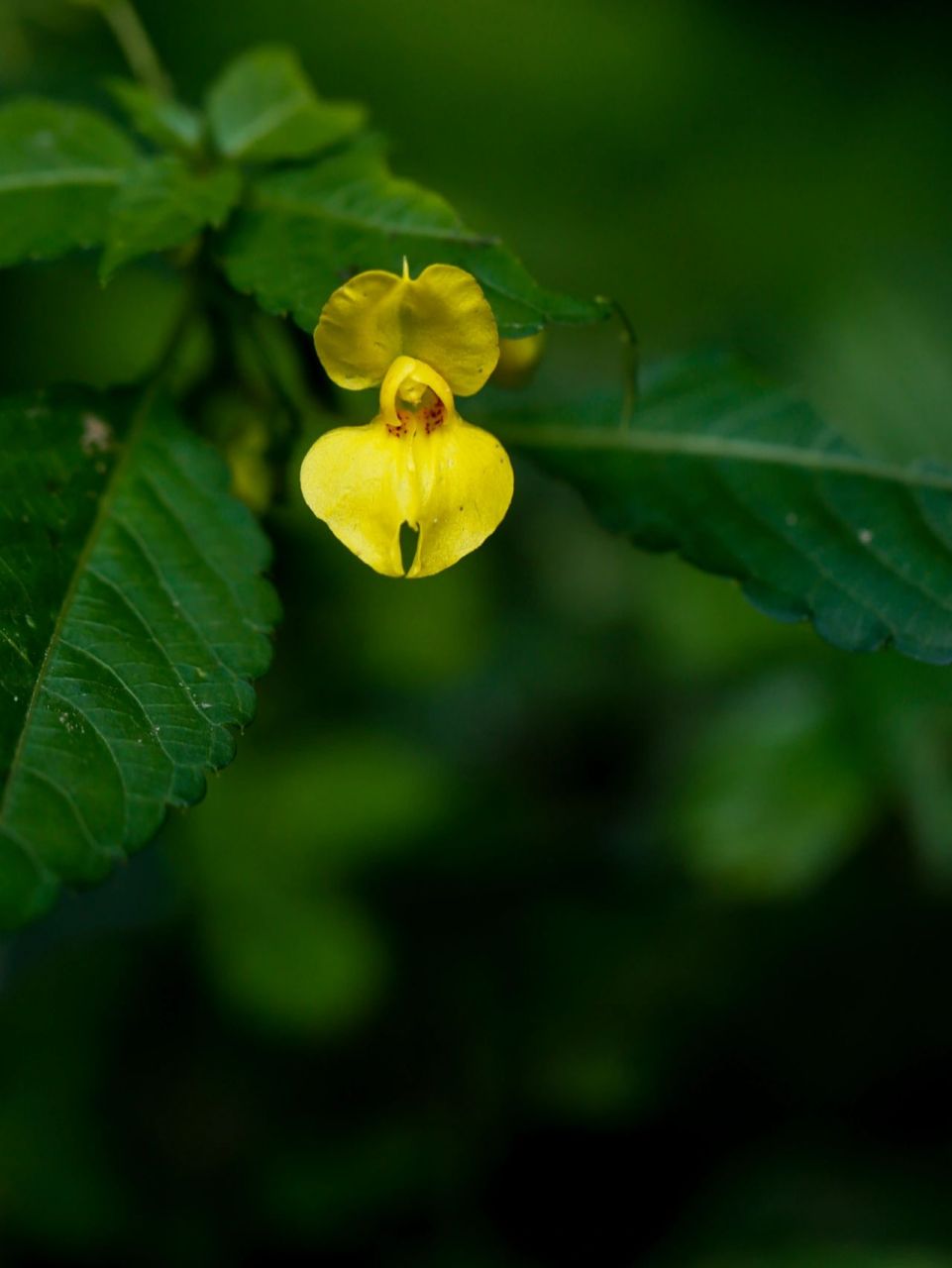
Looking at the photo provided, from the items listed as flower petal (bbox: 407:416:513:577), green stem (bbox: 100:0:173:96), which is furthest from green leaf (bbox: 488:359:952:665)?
green stem (bbox: 100:0:173:96)

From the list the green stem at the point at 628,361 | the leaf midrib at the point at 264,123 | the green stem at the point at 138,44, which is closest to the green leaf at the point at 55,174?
the leaf midrib at the point at 264,123

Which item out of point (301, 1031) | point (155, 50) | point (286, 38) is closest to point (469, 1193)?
A: point (301, 1031)

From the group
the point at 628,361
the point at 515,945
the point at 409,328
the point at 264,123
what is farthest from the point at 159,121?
the point at 515,945

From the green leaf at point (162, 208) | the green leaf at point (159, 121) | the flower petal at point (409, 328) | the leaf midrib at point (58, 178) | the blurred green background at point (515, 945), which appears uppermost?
the green leaf at point (159, 121)

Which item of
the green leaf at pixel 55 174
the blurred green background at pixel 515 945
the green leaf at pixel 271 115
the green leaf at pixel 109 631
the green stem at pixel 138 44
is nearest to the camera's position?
the green leaf at pixel 109 631

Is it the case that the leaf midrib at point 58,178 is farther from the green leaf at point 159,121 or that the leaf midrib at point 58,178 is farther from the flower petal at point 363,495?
the flower petal at point 363,495

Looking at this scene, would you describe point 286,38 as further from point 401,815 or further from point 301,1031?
point 301,1031
